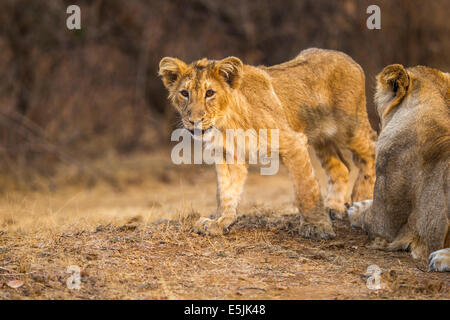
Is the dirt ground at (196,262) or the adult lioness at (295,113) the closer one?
the dirt ground at (196,262)

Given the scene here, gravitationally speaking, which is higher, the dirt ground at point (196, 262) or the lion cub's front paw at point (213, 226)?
the lion cub's front paw at point (213, 226)

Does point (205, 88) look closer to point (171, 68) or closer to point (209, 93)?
point (209, 93)

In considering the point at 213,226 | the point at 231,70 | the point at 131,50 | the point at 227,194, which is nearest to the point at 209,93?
the point at 231,70

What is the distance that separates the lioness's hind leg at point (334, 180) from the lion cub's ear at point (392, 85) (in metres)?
1.30

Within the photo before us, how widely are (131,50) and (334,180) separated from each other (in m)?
8.85

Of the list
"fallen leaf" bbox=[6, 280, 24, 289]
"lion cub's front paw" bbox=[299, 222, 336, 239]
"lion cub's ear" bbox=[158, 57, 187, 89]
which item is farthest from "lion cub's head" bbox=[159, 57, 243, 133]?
"fallen leaf" bbox=[6, 280, 24, 289]

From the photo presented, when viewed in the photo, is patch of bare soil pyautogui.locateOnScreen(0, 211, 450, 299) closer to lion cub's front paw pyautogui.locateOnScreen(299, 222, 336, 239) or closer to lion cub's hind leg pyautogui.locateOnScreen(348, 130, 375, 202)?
lion cub's front paw pyautogui.locateOnScreen(299, 222, 336, 239)

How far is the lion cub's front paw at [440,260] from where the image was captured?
3830 millimetres

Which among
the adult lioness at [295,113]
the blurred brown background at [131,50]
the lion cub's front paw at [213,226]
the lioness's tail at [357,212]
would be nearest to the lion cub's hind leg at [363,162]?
the adult lioness at [295,113]

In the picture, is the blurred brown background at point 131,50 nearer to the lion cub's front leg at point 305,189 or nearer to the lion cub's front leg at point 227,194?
the lion cub's front leg at point 227,194

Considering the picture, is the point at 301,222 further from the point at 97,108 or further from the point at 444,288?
the point at 97,108

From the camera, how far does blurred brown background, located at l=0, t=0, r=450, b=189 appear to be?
1185 cm

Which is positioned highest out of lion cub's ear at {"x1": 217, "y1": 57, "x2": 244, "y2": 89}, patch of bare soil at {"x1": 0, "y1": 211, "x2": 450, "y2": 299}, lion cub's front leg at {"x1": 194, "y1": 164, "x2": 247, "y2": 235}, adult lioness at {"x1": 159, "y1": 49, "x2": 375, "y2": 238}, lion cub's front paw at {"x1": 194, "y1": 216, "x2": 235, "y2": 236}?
lion cub's ear at {"x1": 217, "y1": 57, "x2": 244, "y2": 89}

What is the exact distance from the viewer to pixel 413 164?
436 centimetres
